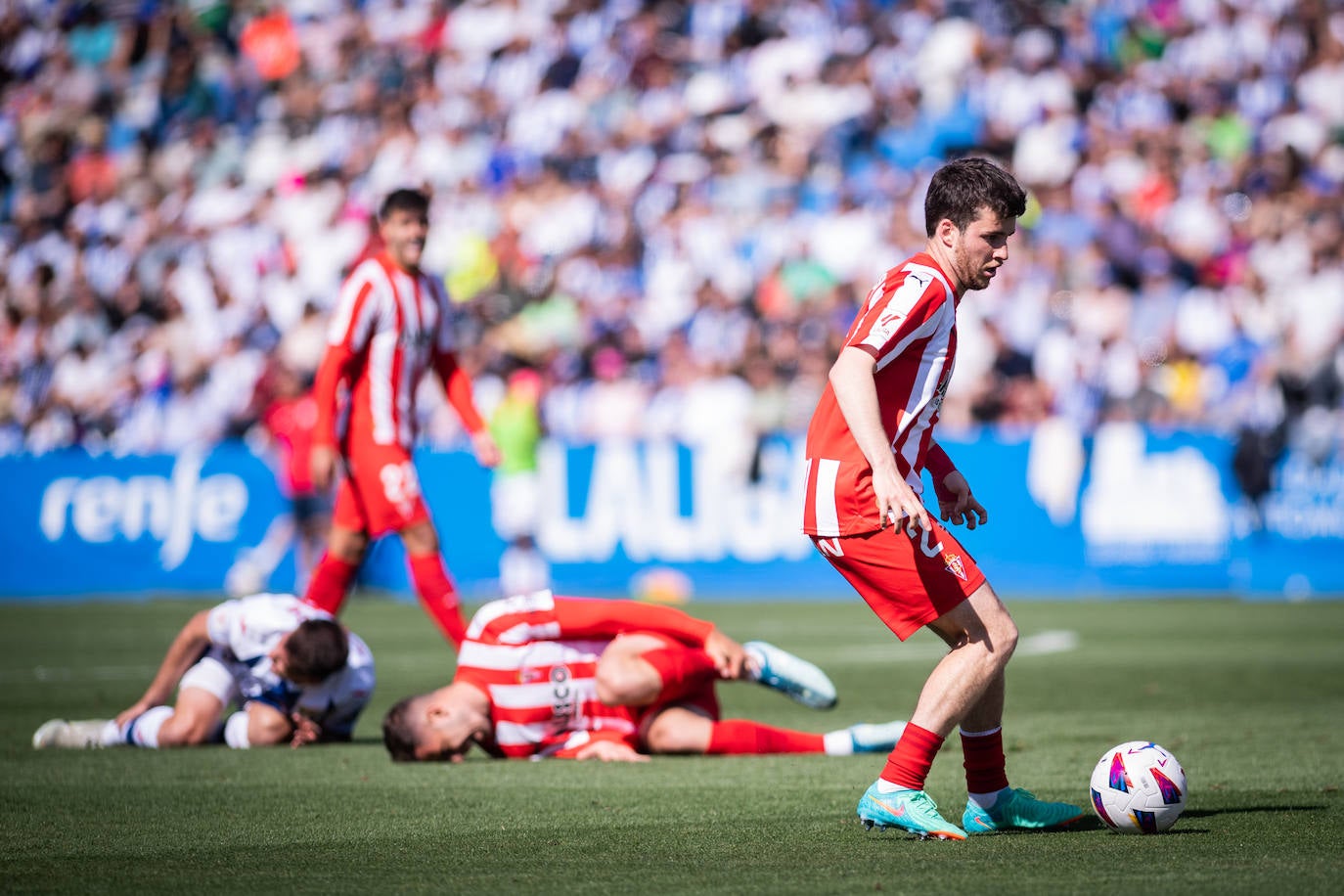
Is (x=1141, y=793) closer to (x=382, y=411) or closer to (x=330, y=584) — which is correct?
(x=330, y=584)

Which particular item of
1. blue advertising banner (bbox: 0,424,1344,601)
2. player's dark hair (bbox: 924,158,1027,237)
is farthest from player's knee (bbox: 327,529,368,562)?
blue advertising banner (bbox: 0,424,1344,601)

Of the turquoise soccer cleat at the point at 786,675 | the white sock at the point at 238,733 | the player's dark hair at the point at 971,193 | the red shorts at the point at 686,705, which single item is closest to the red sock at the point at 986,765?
the player's dark hair at the point at 971,193

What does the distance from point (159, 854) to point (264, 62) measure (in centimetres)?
2308

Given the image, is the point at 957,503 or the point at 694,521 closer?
the point at 957,503

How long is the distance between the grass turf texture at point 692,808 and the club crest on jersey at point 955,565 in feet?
2.64

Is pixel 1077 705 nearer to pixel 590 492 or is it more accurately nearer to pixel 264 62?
pixel 590 492

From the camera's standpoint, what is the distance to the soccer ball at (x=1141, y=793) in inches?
212

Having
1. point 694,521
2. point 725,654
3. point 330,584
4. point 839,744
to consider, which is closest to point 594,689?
point 725,654

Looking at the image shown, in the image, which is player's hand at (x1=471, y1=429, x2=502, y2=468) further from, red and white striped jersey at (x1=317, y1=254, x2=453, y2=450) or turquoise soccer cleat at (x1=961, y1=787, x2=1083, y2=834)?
turquoise soccer cleat at (x1=961, y1=787, x2=1083, y2=834)

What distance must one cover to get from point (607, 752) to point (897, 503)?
3.07 metres

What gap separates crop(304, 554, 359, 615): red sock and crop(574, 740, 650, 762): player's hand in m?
2.05

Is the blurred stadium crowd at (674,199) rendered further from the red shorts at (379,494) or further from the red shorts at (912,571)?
the red shorts at (912,571)

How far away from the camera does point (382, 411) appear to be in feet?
30.8

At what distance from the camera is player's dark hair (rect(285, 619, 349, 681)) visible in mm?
7445
